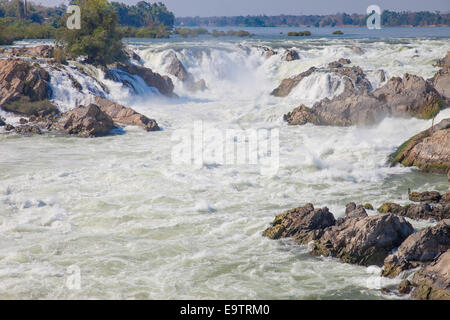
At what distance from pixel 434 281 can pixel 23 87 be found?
2314cm

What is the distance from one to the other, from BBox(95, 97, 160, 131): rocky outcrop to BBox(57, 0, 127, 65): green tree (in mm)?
7381

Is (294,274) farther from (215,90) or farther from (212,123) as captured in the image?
(215,90)

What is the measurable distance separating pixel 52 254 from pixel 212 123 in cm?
1673

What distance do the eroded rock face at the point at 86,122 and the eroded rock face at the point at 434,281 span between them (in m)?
17.0

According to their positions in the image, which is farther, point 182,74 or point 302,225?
point 182,74

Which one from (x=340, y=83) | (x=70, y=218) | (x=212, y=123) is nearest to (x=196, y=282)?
(x=70, y=218)

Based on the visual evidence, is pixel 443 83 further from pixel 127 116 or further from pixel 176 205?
pixel 176 205

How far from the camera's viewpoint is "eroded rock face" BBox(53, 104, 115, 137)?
24672mm

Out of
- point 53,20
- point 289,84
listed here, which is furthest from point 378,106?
point 53,20

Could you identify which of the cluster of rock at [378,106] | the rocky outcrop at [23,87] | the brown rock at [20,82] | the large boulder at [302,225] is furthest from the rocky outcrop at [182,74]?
the large boulder at [302,225]

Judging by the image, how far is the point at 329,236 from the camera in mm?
11977

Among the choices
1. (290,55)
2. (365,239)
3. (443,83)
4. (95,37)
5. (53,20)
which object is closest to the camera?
(365,239)

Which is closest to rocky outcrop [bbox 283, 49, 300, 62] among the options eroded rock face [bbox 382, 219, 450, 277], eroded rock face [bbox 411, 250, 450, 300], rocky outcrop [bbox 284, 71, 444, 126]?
rocky outcrop [bbox 284, 71, 444, 126]

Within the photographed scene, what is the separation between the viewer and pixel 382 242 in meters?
11.4
